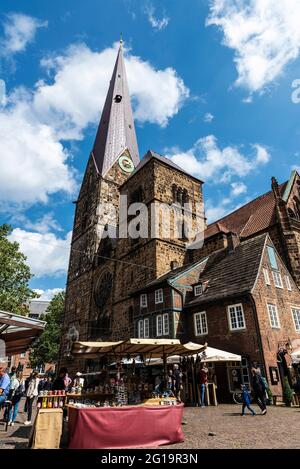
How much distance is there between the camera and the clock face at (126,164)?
4294 cm

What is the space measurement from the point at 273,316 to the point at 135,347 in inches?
365

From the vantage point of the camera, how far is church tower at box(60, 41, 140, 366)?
3234 centimetres

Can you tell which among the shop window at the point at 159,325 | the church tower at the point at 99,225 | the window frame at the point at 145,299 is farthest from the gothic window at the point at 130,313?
the shop window at the point at 159,325

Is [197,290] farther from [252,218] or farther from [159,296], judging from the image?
[252,218]

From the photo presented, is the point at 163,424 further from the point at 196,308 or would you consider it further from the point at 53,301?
the point at 53,301

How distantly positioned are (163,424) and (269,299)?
11888 mm

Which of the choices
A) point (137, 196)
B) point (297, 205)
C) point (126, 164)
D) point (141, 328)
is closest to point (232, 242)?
point (141, 328)

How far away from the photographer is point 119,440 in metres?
6.10

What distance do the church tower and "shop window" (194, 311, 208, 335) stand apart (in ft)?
41.2

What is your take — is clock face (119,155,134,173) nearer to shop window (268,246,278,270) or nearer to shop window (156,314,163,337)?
shop window (156,314,163,337)

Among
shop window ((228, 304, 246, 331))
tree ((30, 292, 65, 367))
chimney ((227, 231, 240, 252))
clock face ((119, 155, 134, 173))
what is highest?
clock face ((119, 155, 134, 173))

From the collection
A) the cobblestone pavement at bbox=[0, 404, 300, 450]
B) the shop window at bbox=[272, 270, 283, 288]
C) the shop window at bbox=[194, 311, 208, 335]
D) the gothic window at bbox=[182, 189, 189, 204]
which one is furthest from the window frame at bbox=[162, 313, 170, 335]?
the gothic window at bbox=[182, 189, 189, 204]

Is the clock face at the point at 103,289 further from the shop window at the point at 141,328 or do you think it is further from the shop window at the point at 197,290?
the shop window at the point at 197,290
